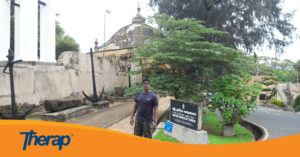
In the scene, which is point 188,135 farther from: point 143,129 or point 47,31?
point 47,31

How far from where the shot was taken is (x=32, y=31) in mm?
9039

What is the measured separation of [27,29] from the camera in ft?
29.3

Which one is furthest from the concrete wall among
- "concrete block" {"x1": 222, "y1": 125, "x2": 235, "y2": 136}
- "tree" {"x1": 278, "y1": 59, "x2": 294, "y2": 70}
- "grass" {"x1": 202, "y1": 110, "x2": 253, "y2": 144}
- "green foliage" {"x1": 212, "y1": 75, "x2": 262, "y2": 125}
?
"tree" {"x1": 278, "y1": 59, "x2": 294, "y2": 70}

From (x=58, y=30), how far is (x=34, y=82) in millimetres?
19471

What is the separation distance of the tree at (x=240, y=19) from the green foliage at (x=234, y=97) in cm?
601

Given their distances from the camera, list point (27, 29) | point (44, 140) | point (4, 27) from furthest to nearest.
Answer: point (4, 27)
point (27, 29)
point (44, 140)

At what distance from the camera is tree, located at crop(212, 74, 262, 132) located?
6754mm

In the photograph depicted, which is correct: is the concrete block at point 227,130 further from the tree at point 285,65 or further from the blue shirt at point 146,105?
the tree at point 285,65

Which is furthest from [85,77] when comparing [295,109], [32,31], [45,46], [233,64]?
[295,109]

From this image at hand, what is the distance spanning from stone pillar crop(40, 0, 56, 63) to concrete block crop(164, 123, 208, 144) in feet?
25.2

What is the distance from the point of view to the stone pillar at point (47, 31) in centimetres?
1018

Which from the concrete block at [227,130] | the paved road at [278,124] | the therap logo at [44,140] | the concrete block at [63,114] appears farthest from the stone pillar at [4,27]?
the paved road at [278,124]

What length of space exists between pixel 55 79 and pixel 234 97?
289 inches

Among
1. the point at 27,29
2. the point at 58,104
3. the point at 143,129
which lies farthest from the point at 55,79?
the point at 143,129
